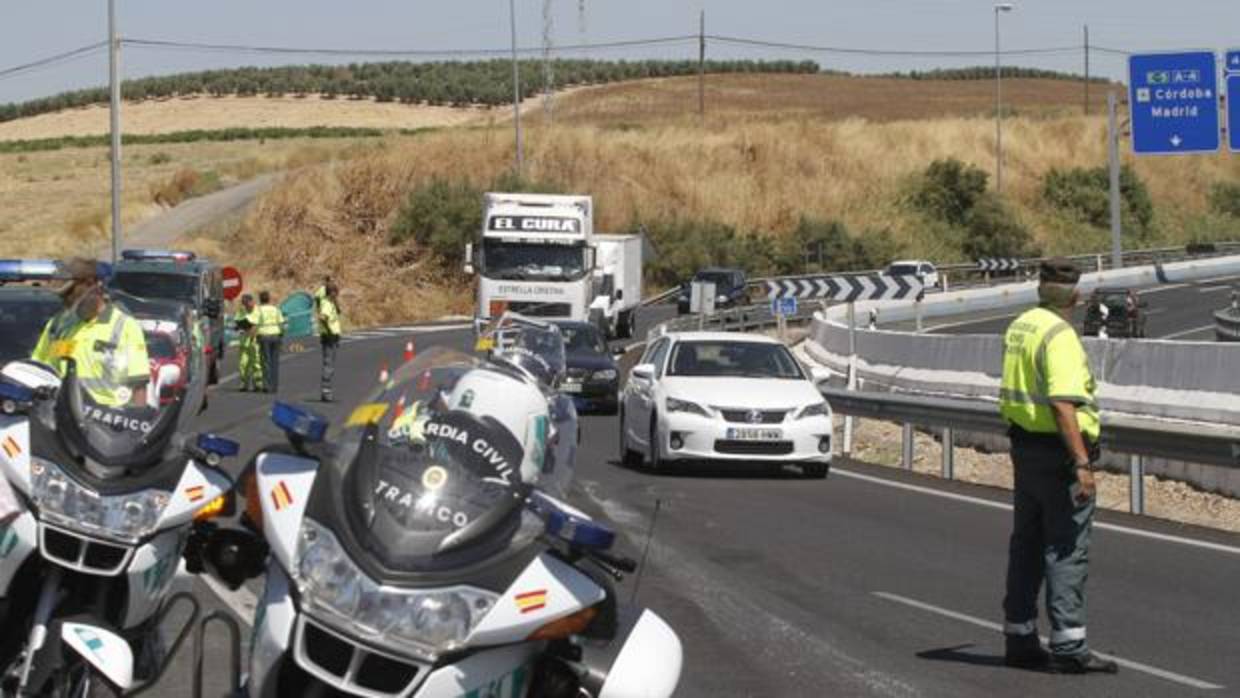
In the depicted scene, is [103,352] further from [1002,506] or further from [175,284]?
[175,284]

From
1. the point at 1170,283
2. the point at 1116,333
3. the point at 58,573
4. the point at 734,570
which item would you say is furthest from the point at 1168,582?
the point at 1170,283

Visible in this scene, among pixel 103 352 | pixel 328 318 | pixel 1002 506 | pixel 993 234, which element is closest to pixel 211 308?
pixel 328 318

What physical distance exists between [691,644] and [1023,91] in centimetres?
14792

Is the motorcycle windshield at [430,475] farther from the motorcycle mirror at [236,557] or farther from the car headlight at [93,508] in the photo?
the car headlight at [93,508]

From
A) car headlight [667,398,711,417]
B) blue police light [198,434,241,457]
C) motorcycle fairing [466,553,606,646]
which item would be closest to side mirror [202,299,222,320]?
car headlight [667,398,711,417]

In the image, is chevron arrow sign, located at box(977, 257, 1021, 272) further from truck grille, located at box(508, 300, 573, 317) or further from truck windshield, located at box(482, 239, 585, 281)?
truck grille, located at box(508, 300, 573, 317)

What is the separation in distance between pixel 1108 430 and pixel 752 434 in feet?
11.8

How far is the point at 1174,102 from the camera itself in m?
40.8

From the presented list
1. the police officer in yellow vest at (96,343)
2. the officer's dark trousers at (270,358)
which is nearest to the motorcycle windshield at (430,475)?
the police officer in yellow vest at (96,343)

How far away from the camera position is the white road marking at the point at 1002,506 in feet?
48.6

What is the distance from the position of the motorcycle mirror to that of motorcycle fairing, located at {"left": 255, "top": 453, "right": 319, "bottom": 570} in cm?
70

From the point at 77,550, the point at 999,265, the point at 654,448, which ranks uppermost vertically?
the point at 77,550

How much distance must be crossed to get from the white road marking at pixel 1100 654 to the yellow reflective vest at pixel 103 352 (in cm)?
480

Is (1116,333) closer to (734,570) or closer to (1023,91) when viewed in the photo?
(734,570)
